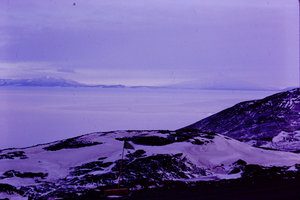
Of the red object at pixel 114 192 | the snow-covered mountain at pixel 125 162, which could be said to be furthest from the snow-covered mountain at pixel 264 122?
the red object at pixel 114 192

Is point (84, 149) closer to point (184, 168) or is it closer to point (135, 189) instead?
point (184, 168)

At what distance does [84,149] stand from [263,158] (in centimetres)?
802

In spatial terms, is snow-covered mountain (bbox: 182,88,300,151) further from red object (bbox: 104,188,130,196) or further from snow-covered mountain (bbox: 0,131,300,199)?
red object (bbox: 104,188,130,196)

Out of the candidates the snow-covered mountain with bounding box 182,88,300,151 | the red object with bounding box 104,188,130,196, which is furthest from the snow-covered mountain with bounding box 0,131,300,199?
the snow-covered mountain with bounding box 182,88,300,151

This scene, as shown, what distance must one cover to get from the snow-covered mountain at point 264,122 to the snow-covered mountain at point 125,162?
5571mm

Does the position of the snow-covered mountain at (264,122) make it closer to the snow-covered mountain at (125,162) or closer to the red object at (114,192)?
the snow-covered mountain at (125,162)

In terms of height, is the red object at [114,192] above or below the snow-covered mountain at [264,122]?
below

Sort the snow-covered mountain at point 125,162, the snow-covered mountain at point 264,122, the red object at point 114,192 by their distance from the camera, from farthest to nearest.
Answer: the snow-covered mountain at point 264,122, the snow-covered mountain at point 125,162, the red object at point 114,192

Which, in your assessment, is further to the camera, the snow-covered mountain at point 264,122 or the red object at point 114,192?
the snow-covered mountain at point 264,122

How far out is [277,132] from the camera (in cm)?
2730

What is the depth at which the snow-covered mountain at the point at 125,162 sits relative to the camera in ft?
47.3

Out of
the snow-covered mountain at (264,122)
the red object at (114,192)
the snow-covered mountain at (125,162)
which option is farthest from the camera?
the snow-covered mountain at (264,122)

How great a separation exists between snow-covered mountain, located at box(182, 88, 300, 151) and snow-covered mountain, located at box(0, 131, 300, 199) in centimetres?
557

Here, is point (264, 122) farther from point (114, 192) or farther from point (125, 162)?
point (114, 192)
